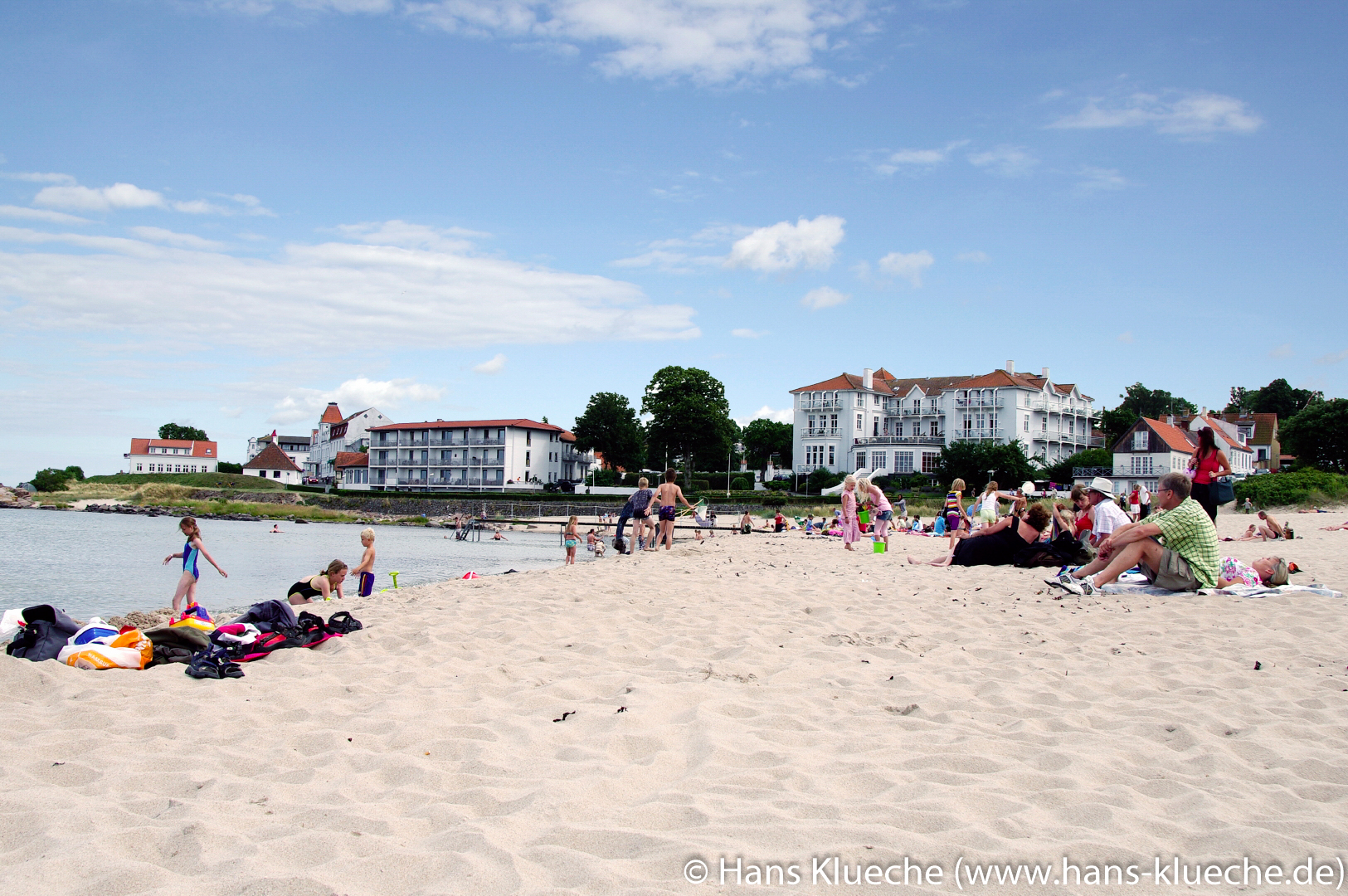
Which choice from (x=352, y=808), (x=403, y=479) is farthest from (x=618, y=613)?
(x=403, y=479)

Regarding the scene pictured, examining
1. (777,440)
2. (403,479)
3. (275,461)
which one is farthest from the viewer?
(275,461)

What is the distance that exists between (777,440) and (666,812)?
305ft

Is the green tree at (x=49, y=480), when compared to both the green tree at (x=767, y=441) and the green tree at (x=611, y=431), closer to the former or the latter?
the green tree at (x=611, y=431)

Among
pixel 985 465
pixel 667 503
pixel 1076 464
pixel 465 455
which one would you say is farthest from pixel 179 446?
pixel 667 503

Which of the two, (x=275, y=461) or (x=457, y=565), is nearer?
(x=457, y=565)

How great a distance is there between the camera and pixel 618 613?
7.31 meters

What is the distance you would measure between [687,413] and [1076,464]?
1289 inches

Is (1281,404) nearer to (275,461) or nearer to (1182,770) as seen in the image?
(1182,770)

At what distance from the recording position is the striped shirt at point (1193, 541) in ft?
25.6

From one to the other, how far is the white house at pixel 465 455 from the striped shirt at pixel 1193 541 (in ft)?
259

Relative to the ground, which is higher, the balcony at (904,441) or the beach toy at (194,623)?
the balcony at (904,441)

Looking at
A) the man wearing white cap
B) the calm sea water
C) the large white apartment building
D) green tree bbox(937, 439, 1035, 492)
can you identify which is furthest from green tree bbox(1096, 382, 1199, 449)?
the man wearing white cap

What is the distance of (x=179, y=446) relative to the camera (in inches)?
4422

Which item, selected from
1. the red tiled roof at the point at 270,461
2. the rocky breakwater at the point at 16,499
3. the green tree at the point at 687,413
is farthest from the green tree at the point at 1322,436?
the red tiled roof at the point at 270,461
